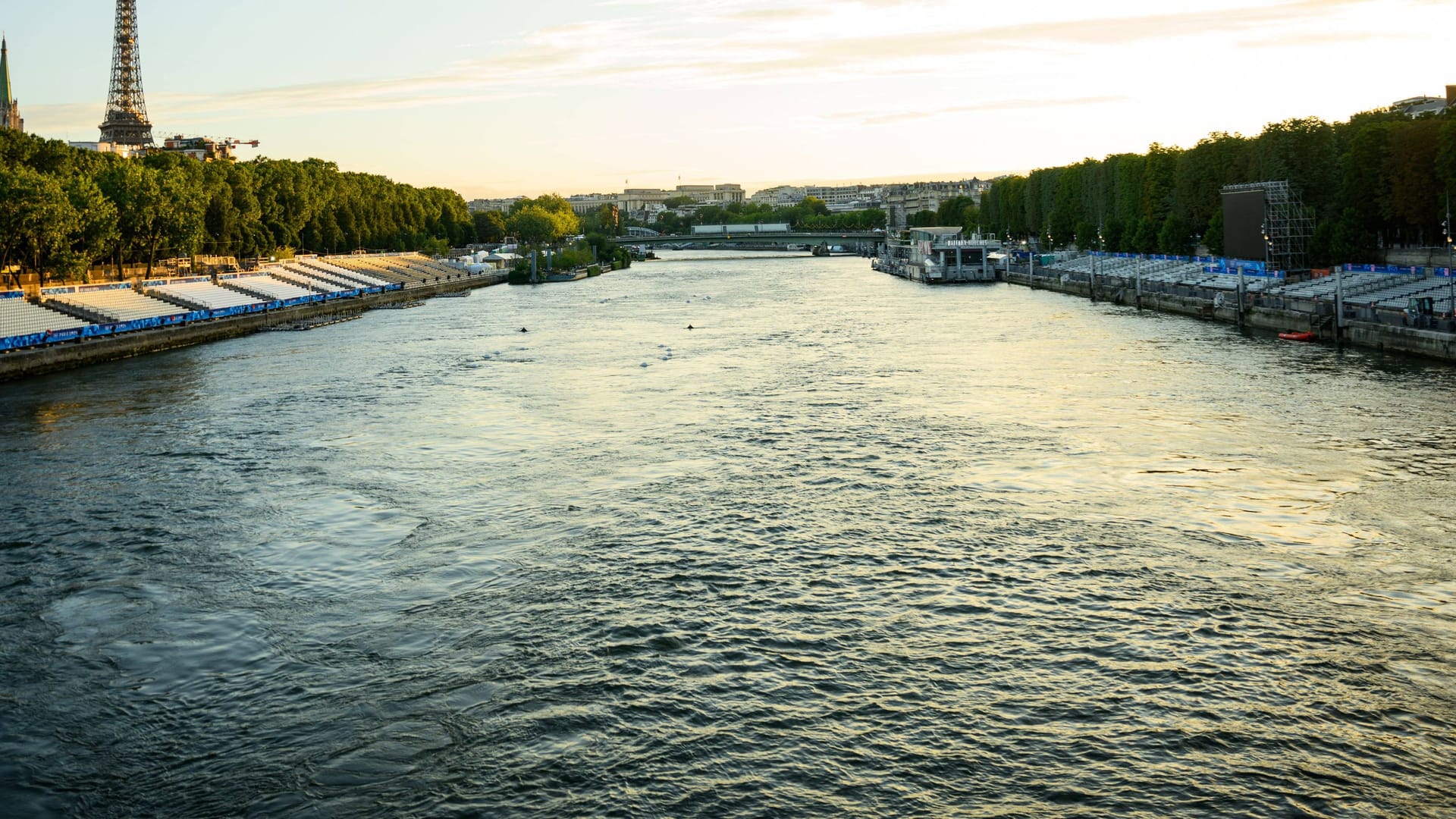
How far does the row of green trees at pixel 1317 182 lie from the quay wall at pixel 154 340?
148ft


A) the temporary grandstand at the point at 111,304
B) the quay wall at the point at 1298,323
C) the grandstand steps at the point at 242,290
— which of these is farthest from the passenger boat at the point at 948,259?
the temporary grandstand at the point at 111,304

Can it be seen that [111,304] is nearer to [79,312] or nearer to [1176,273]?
[79,312]

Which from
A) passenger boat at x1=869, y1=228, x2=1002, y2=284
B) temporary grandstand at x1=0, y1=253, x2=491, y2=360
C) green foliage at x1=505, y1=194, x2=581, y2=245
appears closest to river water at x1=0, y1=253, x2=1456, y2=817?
temporary grandstand at x1=0, y1=253, x2=491, y2=360

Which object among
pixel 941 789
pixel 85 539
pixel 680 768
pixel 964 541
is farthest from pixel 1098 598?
pixel 85 539

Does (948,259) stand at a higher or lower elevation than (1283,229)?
lower

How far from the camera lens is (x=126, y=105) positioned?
118m

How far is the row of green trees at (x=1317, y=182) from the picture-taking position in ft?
151

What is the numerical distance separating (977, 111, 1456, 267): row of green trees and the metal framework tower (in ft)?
289

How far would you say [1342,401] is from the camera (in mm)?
27516

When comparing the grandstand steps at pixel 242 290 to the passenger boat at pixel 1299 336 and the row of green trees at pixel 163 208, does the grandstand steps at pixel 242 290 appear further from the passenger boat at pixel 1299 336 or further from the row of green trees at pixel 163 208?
the passenger boat at pixel 1299 336

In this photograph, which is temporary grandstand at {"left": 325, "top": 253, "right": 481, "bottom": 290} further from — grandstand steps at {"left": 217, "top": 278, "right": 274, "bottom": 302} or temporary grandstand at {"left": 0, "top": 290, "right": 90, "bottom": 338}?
temporary grandstand at {"left": 0, "top": 290, "right": 90, "bottom": 338}

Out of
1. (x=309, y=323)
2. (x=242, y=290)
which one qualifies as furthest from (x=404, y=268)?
(x=309, y=323)

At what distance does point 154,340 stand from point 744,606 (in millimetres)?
38244

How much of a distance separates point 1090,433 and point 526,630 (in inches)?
581
